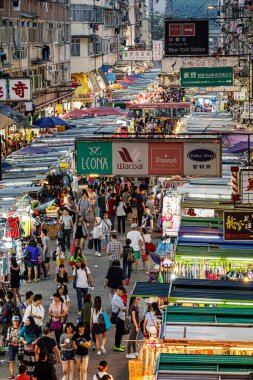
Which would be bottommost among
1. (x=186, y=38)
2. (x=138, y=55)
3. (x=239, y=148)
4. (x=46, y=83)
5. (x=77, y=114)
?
(x=77, y=114)

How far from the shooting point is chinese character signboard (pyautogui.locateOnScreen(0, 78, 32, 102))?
1297 inches

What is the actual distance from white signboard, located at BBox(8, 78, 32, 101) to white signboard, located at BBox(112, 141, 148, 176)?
12.5 meters

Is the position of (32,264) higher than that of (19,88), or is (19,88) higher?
(19,88)

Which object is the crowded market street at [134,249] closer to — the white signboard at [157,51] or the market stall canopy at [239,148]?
the market stall canopy at [239,148]

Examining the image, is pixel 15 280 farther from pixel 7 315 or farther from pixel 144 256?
pixel 144 256

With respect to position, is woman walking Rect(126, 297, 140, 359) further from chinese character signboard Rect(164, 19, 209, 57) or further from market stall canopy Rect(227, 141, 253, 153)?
chinese character signboard Rect(164, 19, 209, 57)

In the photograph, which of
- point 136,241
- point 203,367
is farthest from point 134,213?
point 203,367

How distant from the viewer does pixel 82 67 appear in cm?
8306

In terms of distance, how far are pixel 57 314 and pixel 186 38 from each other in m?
16.1

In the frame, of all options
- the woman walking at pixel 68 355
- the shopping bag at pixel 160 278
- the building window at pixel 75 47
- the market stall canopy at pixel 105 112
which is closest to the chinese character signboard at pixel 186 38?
the shopping bag at pixel 160 278

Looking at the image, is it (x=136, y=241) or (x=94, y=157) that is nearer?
(x=94, y=157)

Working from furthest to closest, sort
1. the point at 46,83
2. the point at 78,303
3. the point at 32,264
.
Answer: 1. the point at 46,83
2. the point at 32,264
3. the point at 78,303

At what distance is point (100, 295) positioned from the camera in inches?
898

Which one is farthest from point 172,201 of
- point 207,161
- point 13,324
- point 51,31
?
point 51,31
